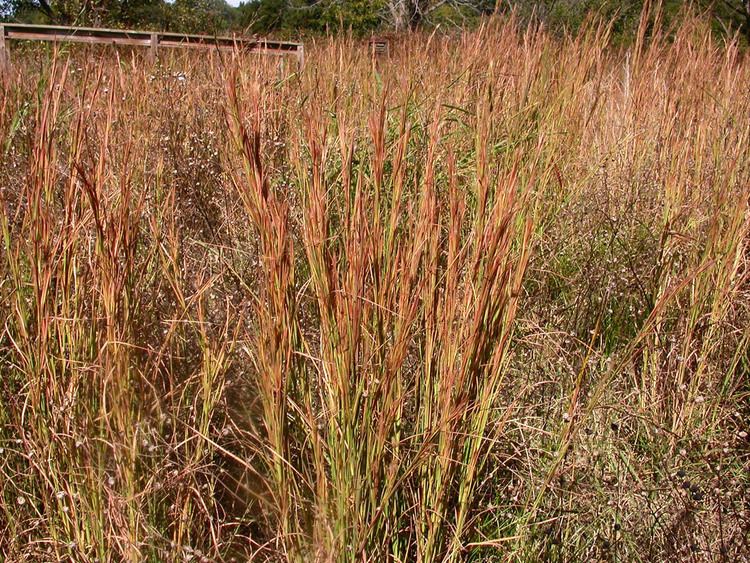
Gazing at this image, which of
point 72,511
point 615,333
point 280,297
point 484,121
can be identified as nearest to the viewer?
point 280,297

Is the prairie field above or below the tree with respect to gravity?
below

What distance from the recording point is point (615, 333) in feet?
7.61

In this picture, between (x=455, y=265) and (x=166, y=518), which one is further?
(x=166, y=518)

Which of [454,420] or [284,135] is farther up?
[284,135]

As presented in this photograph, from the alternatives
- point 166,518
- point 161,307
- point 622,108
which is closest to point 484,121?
point 161,307

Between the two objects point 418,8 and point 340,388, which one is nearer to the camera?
point 340,388

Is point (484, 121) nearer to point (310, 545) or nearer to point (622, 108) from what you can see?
point (310, 545)

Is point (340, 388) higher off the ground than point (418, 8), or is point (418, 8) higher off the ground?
point (418, 8)

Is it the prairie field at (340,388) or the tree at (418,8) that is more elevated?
the tree at (418,8)

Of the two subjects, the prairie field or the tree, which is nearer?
the prairie field

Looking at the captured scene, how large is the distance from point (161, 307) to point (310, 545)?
72 centimetres

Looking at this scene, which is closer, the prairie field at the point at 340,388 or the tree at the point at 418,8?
the prairie field at the point at 340,388

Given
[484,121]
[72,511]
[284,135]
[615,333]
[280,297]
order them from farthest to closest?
[284,135] < [615,333] < [484,121] < [72,511] < [280,297]

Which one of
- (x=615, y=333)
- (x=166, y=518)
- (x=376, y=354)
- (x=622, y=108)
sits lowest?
(x=166, y=518)
